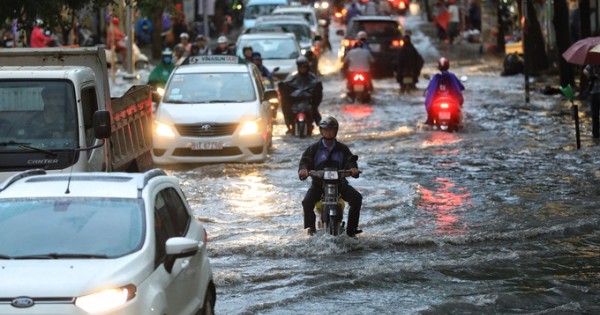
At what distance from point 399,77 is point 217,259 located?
22508 millimetres

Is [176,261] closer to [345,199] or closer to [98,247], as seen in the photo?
[98,247]

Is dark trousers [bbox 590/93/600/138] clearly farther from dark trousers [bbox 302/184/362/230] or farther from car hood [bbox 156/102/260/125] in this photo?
dark trousers [bbox 302/184/362/230]

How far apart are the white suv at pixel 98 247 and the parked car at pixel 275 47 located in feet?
78.4

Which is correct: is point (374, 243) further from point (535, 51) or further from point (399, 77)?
point (535, 51)

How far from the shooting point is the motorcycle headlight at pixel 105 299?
25.4ft

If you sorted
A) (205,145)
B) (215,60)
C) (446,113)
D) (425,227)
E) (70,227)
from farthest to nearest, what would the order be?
(446,113) < (215,60) < (205,145) < (425,227) < (70,227)

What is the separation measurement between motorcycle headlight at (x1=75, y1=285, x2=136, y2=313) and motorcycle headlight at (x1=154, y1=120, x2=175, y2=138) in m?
14.2

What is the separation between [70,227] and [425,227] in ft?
27.5

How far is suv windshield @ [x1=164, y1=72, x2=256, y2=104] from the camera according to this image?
74.9 ft

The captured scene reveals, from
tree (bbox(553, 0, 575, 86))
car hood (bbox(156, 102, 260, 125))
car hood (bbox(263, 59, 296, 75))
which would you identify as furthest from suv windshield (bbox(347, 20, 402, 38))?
car hood (bbox(156, 102, 260, 125))

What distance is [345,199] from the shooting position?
48.3 feet

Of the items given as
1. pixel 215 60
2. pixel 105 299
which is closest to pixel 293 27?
pixel 215 60

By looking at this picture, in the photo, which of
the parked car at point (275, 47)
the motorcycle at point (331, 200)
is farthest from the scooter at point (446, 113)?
the motorcycle at point (331, 200)

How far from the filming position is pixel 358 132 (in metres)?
27.9
